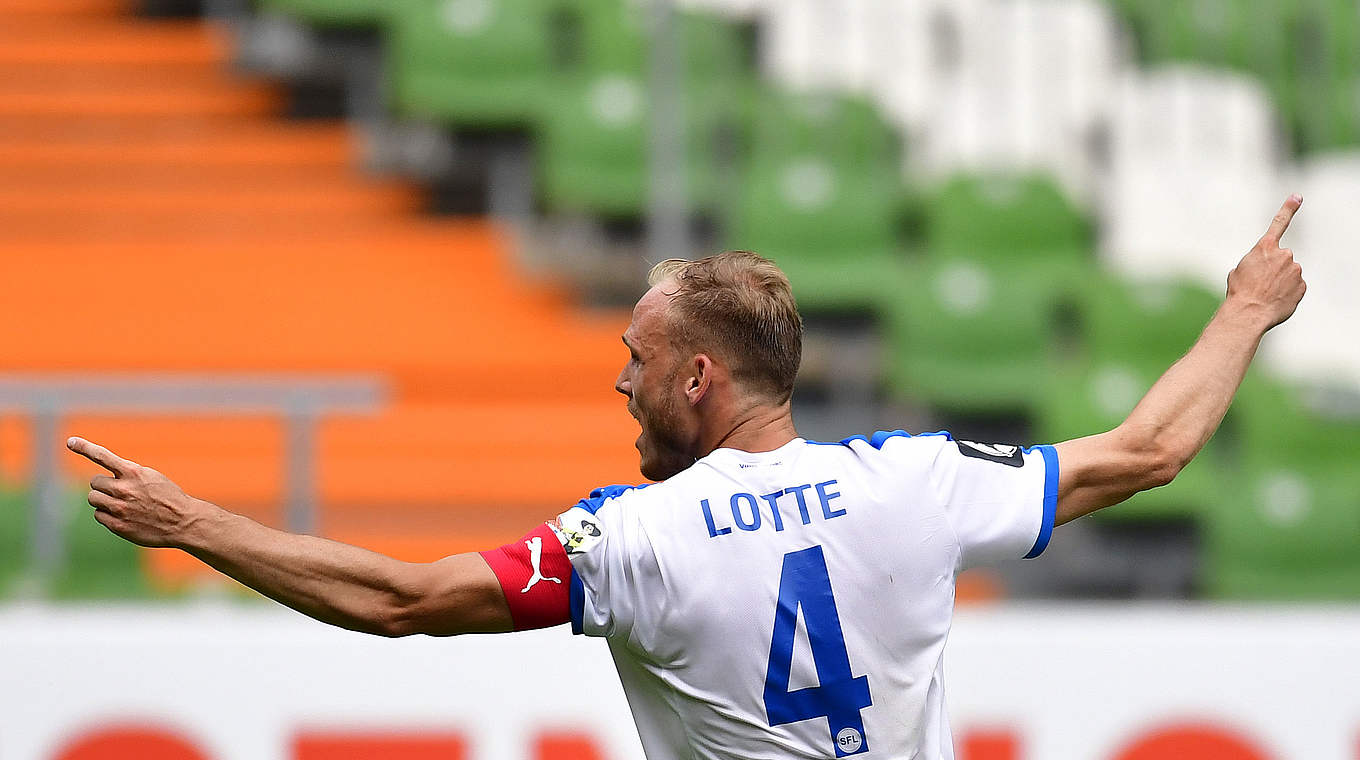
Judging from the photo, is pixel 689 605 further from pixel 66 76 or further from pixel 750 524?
pixel 66 76

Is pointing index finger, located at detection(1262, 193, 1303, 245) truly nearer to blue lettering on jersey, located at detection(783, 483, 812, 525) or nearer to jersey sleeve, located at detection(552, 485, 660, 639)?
blue lettering on jersey, located at detection(783, 483, 812, 525)

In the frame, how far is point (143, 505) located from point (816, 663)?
0.84 meters

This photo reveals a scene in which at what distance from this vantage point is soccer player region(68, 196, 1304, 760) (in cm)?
200

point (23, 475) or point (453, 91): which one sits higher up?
point (453, 91)

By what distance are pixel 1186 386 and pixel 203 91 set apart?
23.8 ft

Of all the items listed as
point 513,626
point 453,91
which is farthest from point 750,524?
point 453,91

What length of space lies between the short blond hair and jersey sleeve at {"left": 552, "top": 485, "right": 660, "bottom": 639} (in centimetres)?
25

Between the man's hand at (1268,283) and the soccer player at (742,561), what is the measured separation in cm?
31

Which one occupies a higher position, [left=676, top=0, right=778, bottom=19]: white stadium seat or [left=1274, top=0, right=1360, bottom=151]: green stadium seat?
[left=676, top=0, right=778, bottom=19]: white stadium seat

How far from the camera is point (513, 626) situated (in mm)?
2025

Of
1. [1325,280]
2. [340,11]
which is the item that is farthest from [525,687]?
[1325,280]

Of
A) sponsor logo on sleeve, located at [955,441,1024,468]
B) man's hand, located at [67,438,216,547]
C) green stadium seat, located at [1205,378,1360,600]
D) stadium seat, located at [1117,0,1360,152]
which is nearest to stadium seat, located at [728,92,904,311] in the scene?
green stadium seat, located at [1205,378,1360,600]

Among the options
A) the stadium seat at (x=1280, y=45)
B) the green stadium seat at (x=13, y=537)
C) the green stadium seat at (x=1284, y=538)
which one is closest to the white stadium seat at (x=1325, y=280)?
the stadium seat at (x=1280, y=45)

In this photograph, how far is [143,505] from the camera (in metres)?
1.87
